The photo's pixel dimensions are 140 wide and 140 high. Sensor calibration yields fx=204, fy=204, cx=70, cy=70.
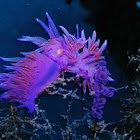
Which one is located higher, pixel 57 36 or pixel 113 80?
pixel 57 36

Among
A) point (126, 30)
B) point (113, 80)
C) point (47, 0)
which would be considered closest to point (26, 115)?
point (113, 80)

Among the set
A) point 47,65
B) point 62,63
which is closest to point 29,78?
point 47,65

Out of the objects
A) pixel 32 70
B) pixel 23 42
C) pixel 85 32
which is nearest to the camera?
pixel 32 70

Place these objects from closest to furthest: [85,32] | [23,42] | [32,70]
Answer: [32,70] → [23,42] → [85,32]

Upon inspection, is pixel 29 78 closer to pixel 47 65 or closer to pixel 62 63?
pixel 47 65

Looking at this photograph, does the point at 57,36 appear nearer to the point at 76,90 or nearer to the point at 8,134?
the point at 76,90
